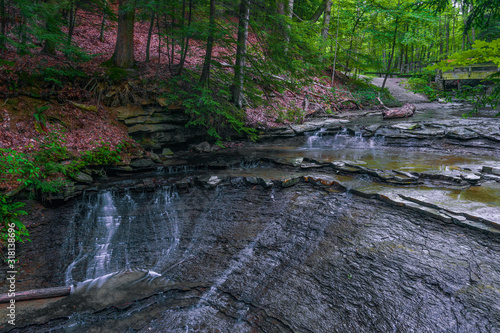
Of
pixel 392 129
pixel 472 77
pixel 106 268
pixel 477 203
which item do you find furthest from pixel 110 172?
pixel 472 77

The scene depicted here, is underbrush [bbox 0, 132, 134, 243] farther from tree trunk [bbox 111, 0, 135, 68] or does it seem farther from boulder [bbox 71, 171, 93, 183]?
tree trunk [bbox 111, 0, 135, 68]

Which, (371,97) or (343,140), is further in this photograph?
(371,97)

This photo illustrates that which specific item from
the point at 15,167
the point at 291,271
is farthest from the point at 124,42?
the point at 291,271

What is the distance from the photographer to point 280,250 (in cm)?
477

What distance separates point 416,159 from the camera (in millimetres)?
8195

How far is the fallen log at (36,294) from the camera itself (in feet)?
11.5

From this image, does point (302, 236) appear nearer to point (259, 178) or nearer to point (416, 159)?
point (259, 178)

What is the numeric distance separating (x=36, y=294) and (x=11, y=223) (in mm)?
2080

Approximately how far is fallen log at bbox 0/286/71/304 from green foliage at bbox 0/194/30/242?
58.4 inches

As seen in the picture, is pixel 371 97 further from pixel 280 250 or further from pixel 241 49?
pixel 280 250

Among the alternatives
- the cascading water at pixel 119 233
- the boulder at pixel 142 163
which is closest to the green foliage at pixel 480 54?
the cascading water at pixel 119 233

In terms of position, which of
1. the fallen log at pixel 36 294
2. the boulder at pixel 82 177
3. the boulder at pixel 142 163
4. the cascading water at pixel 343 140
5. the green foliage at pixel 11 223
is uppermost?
the cascading water at pixel 343 140

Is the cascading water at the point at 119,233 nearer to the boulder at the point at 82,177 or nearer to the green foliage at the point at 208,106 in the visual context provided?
the boulder at the point at 82,177

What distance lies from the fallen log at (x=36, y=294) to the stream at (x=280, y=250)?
0.10 metres
